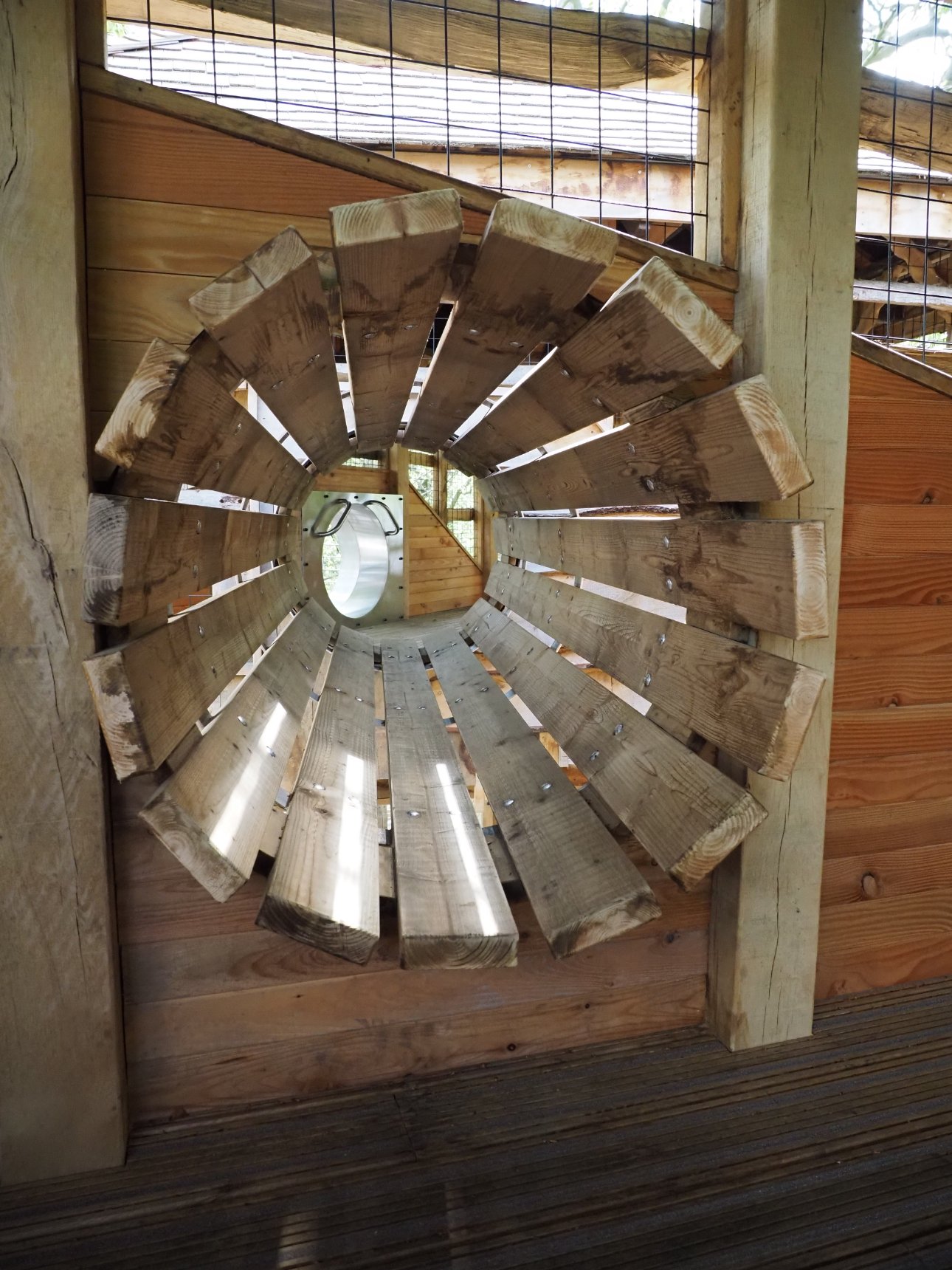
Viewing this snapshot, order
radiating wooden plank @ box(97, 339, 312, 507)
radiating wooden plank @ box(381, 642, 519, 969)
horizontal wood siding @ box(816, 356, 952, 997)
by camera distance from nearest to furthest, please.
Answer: radiating wooden plank @ box(97, 339, 312, 507) → radiating wooden plank @ box(381, 642, 519, 969) → horizontal wood siding @ box(816, 356, 952, 997)

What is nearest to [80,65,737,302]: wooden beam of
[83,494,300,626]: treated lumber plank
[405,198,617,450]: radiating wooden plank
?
[405,198,617,450]: radiating wooden plank

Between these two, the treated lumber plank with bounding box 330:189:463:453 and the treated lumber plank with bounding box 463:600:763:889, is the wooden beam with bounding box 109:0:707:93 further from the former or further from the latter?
the treated lumber plank with bounding box 463:600:763:889

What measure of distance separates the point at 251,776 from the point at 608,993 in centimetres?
74

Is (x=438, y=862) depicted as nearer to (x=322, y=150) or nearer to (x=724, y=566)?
(x=724, y=566)

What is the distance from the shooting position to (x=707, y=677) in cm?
115

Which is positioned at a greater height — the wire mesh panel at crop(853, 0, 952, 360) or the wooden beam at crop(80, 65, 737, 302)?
the wire mesh panel at crop(853, 0, 952, 360)

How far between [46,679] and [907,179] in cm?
435

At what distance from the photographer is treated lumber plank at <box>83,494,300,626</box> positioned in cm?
82

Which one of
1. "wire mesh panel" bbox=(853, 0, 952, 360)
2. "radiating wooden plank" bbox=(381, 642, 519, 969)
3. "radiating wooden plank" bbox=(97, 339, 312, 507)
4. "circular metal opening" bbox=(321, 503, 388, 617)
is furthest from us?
"circular metal opening" bbox=(321, 503, 388, 617)

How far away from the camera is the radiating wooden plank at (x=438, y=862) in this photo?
3.45 feet

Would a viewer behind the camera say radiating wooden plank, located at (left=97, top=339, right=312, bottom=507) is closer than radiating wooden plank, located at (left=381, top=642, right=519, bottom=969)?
Yes

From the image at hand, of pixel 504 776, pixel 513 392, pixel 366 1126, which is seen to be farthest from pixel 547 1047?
pixel 513 392

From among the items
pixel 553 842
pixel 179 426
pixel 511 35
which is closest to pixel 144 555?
pixel 179 426

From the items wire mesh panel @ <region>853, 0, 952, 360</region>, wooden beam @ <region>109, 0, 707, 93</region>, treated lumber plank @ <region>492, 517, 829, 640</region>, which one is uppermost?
wire mesh panel @ <region>853, 0, 952, 360</region>
